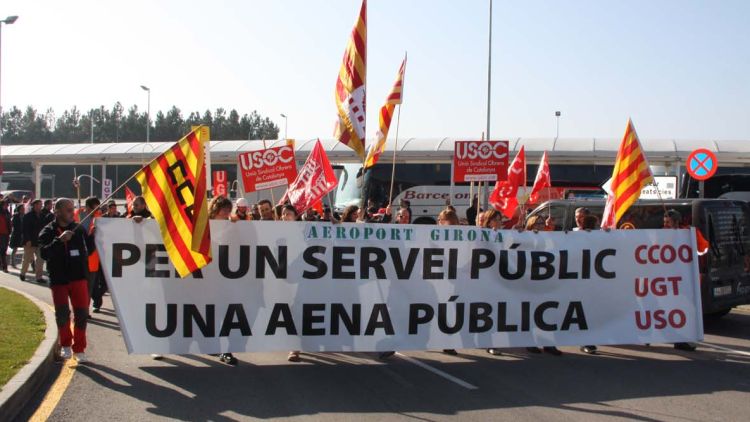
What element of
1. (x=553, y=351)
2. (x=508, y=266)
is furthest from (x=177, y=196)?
(x=553, y=351)

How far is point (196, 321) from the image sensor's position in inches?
309

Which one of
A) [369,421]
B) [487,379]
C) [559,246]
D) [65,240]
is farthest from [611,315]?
[65,240]

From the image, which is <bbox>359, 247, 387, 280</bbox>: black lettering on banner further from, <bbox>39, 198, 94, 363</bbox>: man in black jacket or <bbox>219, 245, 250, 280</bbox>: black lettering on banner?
<bbox>39, 198, 94, 363</bbox>: man in black jacket

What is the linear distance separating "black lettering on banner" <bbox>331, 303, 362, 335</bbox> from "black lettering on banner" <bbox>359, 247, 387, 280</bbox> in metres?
0.39

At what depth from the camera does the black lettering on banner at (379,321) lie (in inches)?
324

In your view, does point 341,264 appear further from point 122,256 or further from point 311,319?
point 122,256

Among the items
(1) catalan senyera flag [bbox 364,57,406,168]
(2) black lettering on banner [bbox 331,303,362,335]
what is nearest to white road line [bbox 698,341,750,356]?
(2) black lettering on banner [bbox 331,303,362,335]

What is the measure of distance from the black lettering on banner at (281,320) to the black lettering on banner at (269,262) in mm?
324

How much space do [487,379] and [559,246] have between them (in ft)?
6.36

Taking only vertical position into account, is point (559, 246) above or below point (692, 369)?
above

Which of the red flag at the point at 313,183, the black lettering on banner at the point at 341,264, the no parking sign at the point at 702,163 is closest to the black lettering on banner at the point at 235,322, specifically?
the black lettering on banner at the point at 341,264

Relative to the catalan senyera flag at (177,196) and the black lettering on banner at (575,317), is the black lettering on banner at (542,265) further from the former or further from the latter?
the catalan senyera flag at (177,196)

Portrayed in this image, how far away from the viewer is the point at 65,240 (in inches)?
311

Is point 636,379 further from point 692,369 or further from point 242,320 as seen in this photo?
point 242,320
